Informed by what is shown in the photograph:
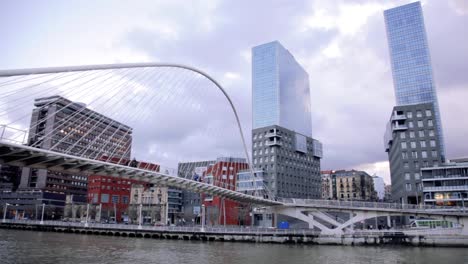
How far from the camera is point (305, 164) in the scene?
12069 centimetres

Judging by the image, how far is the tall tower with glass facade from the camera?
272 feet

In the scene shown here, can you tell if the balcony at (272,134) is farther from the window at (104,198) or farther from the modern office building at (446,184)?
the window at (104,198)

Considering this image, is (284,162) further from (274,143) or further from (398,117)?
(398,117)

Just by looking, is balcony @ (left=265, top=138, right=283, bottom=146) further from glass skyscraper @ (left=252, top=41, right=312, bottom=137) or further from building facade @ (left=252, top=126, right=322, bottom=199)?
glass skyscraper @ (left=252, top=41, right=312, bottom=137)

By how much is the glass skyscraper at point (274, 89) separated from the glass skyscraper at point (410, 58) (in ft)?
118

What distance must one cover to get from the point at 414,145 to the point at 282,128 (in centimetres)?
3902

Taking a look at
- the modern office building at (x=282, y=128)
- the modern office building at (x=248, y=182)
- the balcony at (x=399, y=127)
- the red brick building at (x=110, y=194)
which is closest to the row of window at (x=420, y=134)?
the balcony at (x=399, y=127)

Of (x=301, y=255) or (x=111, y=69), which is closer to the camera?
(x=111, y=69)

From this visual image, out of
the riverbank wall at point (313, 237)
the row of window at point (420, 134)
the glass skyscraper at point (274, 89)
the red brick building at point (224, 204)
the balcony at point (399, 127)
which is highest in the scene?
the glass skyscraper at point (274, 89)

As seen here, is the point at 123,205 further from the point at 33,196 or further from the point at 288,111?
the point at 288,111

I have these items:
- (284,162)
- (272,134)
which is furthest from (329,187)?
(272,134)

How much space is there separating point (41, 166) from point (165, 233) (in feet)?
125

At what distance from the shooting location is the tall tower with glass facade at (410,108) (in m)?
83.0

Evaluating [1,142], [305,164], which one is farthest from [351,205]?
[305,164]
